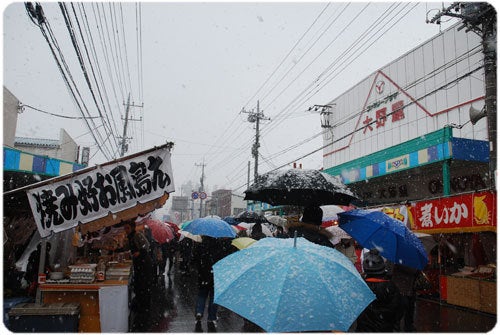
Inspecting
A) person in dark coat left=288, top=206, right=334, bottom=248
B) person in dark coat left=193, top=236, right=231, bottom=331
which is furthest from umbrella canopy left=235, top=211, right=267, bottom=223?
person in dark coat left=288, top=206, right=334, bottom=248

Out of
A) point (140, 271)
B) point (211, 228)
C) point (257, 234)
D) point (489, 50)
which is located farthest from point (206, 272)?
point (489, 50)

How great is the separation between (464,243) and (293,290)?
41.3 ft

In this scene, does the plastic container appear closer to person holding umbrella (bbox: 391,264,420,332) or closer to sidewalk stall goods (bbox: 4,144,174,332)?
sidewalk stall goods (bbox: 4,144,174,332)

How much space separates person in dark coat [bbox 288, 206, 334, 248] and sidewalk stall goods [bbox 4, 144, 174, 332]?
8.30 feet

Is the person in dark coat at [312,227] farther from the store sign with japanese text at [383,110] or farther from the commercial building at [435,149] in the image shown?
the store sign with japanese text at [383,110]

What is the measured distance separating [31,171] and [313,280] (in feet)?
48.0

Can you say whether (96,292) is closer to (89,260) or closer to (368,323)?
(89,260)

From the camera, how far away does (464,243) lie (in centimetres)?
1340

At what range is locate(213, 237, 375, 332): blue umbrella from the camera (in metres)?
3.03

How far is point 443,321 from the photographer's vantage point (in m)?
9.57

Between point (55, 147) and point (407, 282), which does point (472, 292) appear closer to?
point (407, 282)

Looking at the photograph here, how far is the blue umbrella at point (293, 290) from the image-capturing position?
9.95 feet

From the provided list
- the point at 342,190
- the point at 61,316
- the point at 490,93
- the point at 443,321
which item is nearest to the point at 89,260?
the point at 61,316

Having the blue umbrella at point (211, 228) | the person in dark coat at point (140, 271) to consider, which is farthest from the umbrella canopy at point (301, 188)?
the person in dark coat at point (140, 271)
